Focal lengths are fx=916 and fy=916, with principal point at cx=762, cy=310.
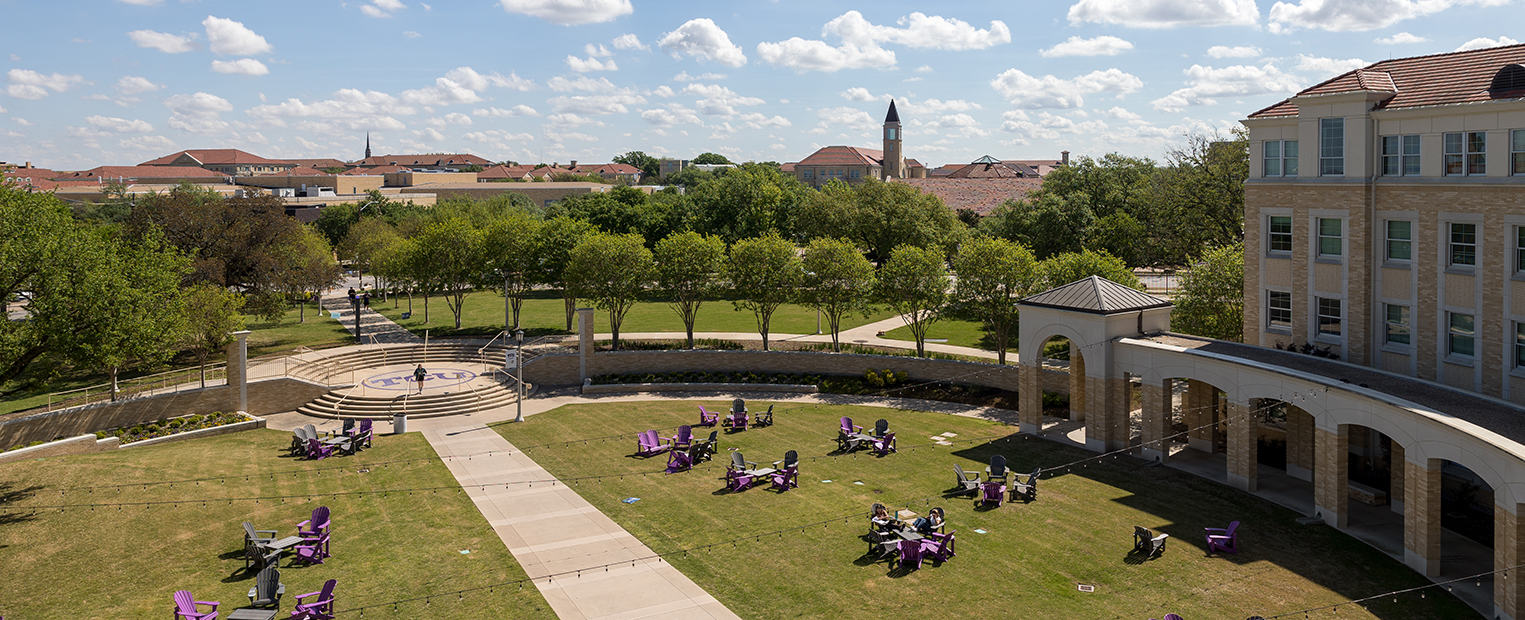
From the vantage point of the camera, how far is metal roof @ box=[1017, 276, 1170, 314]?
3059cm

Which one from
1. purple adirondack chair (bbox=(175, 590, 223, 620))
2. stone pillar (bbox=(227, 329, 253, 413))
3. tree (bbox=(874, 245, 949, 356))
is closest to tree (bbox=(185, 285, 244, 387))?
stone pillar (bbox=(227, 329, 253, 413))

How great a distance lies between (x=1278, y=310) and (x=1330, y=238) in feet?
9.91

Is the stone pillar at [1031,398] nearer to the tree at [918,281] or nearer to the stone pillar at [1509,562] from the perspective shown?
the tree at [918,281]

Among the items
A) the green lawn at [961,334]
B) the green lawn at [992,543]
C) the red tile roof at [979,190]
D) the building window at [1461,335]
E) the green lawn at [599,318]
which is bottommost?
the green lawn at [992,543]

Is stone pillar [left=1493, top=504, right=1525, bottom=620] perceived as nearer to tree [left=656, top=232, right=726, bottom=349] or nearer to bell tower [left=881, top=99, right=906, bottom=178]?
tree [left=656, top=232, right=726, bottom=349]

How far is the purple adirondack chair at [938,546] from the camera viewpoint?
70.3 ft

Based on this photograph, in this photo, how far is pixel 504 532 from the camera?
2423 centimetres

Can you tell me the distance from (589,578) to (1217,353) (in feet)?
65.3

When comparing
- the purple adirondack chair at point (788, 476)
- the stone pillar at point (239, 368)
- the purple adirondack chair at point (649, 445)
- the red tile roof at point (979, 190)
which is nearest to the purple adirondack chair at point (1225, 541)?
the purple adirondack chair at point (788, 476)

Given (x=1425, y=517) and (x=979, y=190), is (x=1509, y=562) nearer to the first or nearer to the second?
(x=1425, y=517)

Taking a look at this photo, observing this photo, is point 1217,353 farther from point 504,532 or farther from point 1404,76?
point 504,532

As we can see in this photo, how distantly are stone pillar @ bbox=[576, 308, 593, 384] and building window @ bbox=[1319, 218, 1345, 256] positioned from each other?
29.7 metres

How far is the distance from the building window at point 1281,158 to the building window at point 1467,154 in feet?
14.6

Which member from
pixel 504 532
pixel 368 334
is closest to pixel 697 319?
pixel 368 334
